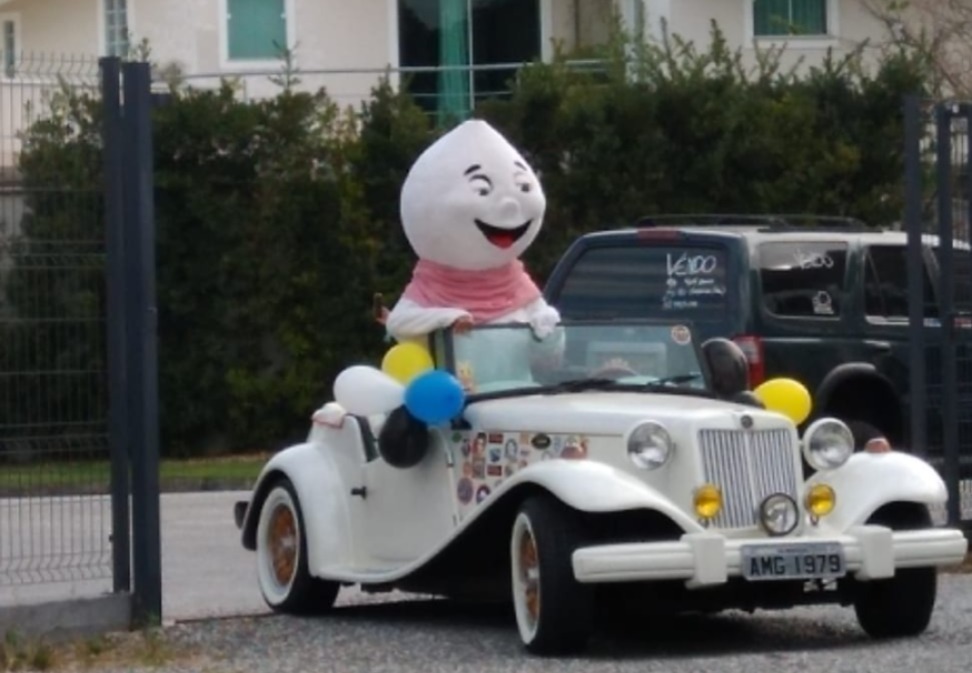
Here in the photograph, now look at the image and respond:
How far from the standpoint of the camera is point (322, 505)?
1229 cm

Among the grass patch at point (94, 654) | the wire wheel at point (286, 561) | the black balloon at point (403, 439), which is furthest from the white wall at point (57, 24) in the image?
the grass patch at point (94, 654)

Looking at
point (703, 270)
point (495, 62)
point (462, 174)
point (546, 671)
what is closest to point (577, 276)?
point (703, 270)

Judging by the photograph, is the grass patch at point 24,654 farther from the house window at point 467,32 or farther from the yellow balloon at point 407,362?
the house window at point 467,32

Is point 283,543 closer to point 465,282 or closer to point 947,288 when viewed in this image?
point 465,282

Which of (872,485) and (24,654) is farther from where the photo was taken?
(872,485)

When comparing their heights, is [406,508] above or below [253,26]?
below

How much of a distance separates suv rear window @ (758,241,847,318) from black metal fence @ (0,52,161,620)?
228 inches

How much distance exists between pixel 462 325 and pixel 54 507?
2.10 m

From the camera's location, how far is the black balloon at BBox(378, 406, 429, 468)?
11477mm

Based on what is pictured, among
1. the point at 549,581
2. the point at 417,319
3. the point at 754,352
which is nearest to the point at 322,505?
the point at 417,319

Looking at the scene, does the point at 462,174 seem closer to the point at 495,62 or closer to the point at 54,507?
the point at 54,507

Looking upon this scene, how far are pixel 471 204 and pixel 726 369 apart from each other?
5.29 ft

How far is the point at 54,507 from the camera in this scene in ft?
36.7

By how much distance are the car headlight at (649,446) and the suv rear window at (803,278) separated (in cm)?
563
